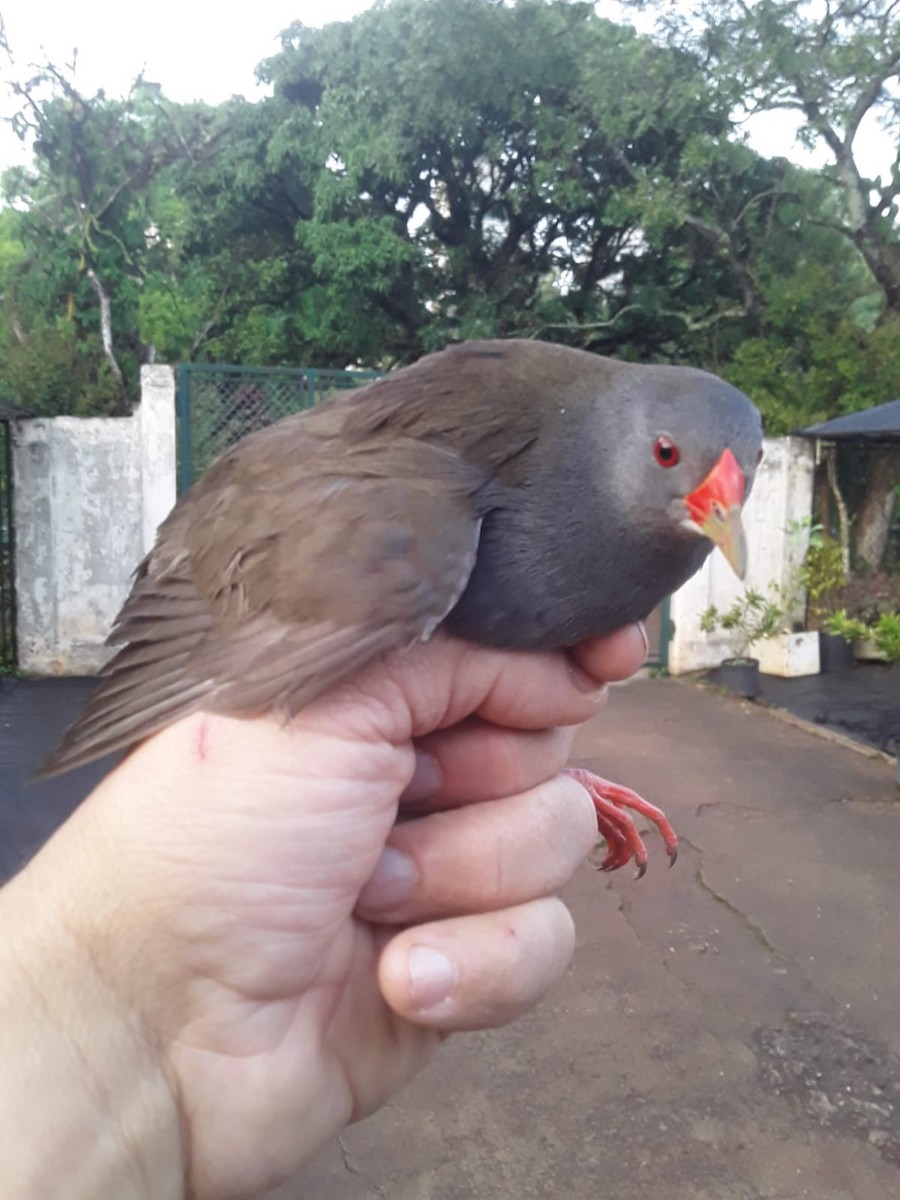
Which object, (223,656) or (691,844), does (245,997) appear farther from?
(691,844)

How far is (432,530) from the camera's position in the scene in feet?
5.93

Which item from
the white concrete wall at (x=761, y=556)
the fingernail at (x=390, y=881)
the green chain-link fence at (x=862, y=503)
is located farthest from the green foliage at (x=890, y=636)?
the fingernail at (x=390, y=881)

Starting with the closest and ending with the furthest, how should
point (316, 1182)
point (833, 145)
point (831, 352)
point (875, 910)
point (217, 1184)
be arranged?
point (217, 1184) < point (316, 1182) < point (875, 910) < point (831, 352) < point (833, 145)

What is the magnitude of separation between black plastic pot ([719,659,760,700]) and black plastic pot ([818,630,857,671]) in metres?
1.10

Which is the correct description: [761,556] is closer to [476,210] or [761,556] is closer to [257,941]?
[476,210]

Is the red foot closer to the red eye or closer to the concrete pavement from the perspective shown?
the red eye

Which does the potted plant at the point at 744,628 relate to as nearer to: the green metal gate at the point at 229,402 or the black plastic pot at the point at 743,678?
the black plastic pot at the point at 743,678

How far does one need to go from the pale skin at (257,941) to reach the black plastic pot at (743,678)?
7.49 meters

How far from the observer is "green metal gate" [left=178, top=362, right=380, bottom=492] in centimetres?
859

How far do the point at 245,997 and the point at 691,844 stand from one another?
4.29 m

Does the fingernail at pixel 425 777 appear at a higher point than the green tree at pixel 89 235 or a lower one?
lower

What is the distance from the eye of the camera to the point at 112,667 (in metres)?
2.01

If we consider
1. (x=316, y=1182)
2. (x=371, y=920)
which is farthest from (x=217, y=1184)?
(x=316, y=1182)

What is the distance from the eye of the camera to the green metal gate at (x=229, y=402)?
859cm
